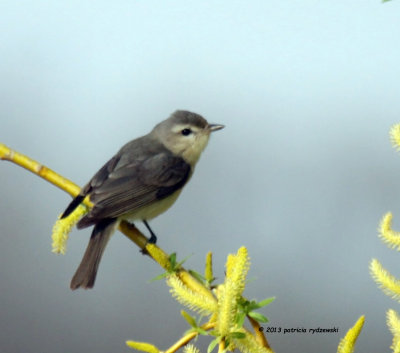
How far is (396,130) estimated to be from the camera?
0.98 m

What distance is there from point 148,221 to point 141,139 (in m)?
0.57

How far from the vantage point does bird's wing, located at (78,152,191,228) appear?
111 inches

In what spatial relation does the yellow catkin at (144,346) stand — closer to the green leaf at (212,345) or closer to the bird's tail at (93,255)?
the green leaf at (212,345)

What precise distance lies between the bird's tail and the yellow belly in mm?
169

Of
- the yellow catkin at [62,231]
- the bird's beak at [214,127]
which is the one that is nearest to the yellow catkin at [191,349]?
the yellow catkin at [62,231]

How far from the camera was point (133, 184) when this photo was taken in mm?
3174

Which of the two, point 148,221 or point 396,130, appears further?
point 148,221

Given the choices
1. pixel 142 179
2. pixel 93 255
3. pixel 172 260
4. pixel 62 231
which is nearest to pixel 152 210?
pixel 142 179

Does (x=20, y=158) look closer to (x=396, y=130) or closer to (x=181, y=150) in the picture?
(x=396, y=130)

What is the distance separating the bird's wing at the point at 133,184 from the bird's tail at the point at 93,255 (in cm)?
9

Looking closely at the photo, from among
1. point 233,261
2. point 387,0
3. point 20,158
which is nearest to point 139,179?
point 20,158

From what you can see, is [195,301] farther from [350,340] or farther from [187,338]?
[350,340]

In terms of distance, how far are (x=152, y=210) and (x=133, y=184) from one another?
0.19 m

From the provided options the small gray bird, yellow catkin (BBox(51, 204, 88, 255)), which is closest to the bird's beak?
the small gray bird
